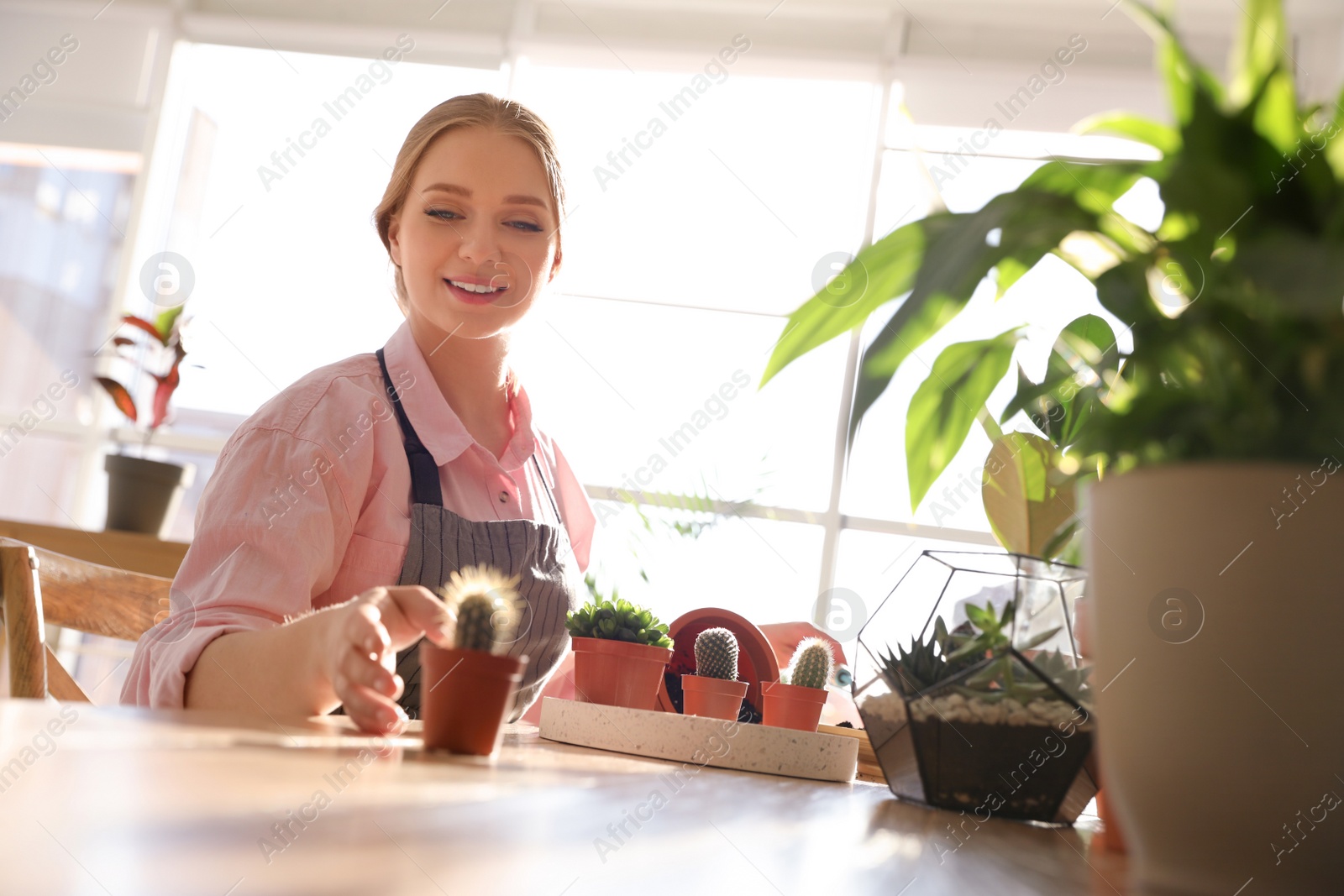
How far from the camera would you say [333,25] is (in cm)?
506

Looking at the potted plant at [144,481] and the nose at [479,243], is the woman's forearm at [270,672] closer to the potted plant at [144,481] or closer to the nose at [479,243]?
the nose at [479,243]

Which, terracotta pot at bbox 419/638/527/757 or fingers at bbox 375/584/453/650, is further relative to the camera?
fingers at bbox 375/584/453/650

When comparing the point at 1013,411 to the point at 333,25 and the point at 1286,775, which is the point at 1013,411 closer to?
the point at 1286,775

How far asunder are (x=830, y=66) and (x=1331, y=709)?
475cm

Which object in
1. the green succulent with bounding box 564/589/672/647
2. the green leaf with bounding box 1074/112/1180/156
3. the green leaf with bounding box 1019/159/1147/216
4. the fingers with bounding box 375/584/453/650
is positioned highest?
the green leaf with bounding box 1074/112/1180/156

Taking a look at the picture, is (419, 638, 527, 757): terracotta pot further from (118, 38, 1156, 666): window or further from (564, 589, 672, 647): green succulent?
(118, 38, 1156, 666): window

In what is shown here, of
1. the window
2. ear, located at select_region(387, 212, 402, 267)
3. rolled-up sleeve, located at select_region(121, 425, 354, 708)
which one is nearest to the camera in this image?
rolled-up sleeve, located at select_region(121, 425, 354, 708)

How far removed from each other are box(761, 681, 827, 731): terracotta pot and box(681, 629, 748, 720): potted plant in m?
0.04

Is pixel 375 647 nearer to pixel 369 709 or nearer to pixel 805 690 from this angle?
pixel 369 709

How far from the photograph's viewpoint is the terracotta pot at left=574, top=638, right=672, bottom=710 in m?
1.07

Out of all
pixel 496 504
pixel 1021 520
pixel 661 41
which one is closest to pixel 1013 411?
pixel 1021 520

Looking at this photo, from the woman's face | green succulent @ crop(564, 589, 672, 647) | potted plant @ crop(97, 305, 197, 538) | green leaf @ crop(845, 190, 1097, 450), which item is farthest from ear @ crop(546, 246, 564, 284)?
potted plant @ crop(97, 305, 197, 538)

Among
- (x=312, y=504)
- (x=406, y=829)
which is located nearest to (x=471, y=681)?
(x=406, y=829)

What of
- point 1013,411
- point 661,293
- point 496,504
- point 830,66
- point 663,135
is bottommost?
point 496,504
